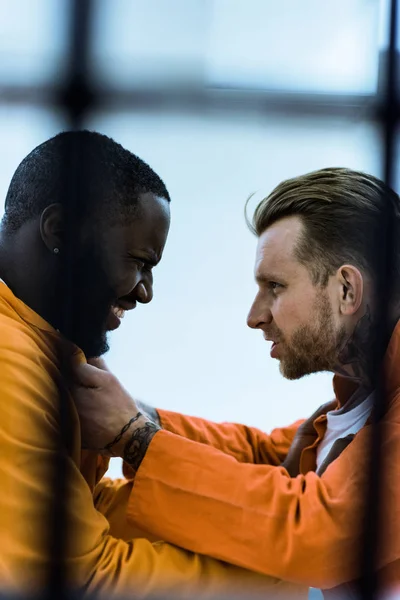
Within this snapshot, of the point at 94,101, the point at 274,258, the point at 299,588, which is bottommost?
the point at 299,588

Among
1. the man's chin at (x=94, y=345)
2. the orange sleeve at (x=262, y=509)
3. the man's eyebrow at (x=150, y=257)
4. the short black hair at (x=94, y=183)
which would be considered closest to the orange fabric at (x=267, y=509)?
the orange sleeve at (x=262, y=509)

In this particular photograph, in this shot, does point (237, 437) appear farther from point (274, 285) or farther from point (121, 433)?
point (121, 433)

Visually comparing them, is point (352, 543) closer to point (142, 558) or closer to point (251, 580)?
point (251, 580)

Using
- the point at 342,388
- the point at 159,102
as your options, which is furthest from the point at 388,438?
the point at 159,102

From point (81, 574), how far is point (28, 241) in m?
0.58

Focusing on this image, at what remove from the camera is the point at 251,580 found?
1291 mm

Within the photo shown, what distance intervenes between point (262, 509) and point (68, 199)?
2.09 feet

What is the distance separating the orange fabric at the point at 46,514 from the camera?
3.62ft

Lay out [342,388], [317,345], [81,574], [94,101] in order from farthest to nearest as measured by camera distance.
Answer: [342,388]
[317,345]
[81,574]
[94,101]

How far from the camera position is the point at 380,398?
124 centimetres

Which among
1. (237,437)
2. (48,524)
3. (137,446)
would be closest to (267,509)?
(137,446)

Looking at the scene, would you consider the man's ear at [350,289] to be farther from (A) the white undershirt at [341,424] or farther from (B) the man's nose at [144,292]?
(B) the man's nose at [144,292]

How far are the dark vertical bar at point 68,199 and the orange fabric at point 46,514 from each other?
0.02m

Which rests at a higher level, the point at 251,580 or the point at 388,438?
the point at 388,438
